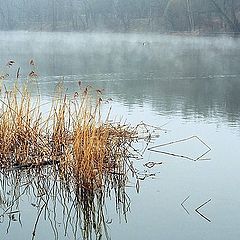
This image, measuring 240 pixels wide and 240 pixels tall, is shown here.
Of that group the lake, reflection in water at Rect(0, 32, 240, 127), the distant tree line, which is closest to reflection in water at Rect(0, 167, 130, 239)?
the lake

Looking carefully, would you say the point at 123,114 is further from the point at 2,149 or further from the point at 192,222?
the point at 192,222

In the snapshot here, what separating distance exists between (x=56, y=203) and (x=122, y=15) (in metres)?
23.4

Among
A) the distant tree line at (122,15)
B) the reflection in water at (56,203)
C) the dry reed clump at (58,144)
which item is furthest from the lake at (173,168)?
the distant tree line at (122,15)

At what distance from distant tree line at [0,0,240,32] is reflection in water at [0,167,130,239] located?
61.4 ft

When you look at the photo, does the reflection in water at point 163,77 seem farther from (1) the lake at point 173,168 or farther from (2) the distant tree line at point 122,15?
(2) the distant tree line at point 122,15

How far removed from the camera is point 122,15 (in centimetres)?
2569

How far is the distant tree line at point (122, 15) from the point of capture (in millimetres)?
22031

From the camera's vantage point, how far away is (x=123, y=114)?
5.11 metres

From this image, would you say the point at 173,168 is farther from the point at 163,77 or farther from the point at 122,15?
the point at 122,15

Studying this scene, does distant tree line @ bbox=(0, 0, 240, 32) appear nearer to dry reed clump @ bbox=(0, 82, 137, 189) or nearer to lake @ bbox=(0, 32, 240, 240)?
lake @ bbox=(0, 32, 240, 240)

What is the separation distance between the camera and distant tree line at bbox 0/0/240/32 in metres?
22.0

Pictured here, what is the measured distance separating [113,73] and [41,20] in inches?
843

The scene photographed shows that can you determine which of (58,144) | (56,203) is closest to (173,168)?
(58,144)

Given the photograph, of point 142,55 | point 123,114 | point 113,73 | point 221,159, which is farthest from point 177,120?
point 142,55
